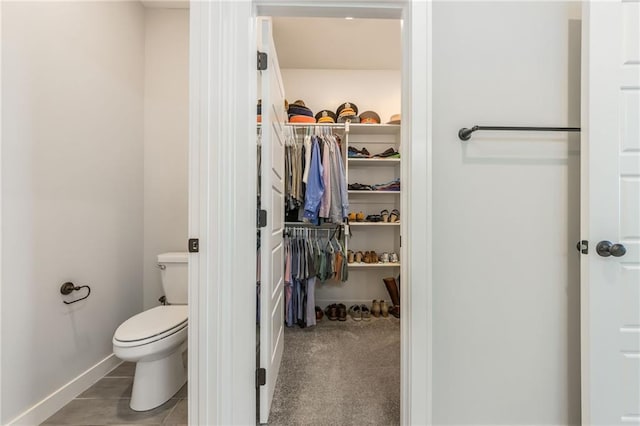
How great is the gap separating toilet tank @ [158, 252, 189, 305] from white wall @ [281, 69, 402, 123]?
79.1 inches

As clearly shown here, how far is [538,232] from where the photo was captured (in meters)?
1.17

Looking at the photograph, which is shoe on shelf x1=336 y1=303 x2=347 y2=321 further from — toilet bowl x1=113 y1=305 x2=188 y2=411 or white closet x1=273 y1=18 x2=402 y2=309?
toilet bowl x1=113 y1=305 x2=188 y2=411

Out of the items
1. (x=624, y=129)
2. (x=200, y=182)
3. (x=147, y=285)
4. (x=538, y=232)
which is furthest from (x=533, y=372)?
(x=147, y=285)

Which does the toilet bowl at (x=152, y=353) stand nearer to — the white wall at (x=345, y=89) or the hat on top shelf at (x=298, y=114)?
the hat on top shelf at (x=298, y=114)

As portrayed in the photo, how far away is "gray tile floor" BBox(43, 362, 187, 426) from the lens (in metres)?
1.37

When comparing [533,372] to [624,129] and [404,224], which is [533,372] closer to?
[404,224]

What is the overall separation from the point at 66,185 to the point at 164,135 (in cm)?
86

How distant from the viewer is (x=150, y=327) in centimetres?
147

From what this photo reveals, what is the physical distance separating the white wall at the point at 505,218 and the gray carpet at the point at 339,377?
1.62ft

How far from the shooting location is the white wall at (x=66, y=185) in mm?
1286

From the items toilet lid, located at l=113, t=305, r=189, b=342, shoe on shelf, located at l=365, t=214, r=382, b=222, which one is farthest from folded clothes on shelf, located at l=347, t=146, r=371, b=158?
toilet lid, located at l=113, t=305, r=189, b=342

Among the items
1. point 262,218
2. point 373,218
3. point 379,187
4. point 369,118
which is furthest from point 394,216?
point 262,218

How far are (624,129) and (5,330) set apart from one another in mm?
2800

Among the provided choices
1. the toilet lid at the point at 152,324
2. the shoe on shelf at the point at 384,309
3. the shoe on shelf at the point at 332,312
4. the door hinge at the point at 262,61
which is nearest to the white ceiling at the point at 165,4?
the door hinge at the point at 262,61
